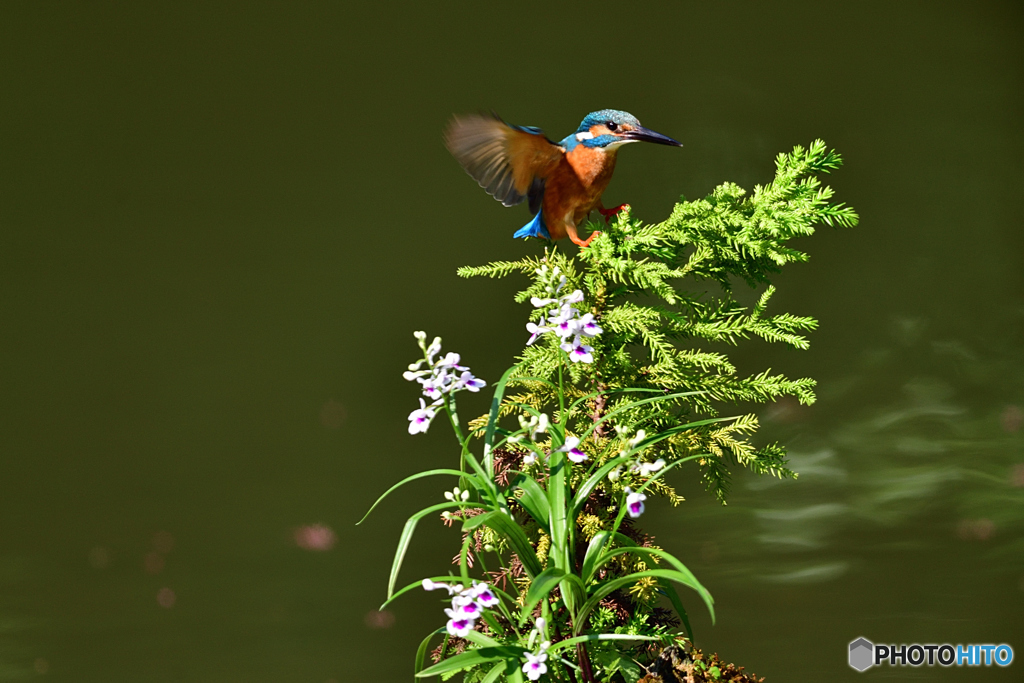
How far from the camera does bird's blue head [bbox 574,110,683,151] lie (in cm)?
135

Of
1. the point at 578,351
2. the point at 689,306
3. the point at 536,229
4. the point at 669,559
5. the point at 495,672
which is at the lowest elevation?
the point at 495,672

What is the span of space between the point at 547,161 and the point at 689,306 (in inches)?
12.6

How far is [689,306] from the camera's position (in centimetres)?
138

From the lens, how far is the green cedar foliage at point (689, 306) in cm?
132

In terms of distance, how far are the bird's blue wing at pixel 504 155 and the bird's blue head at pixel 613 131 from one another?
0.06 meters

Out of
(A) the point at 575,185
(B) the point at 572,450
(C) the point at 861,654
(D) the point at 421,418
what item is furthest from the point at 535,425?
(C) the point at 861,654

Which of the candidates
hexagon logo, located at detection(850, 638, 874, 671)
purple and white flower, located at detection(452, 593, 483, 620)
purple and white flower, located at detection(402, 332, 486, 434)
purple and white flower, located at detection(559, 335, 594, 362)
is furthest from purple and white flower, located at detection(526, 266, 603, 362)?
hexagon logo, located at detection(850, 638, 874, 671)

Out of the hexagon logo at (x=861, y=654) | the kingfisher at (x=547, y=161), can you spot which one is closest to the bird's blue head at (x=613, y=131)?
the kingfisher at (x=547, y=161)

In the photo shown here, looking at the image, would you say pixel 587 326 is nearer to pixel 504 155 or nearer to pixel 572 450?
pixel 572 450

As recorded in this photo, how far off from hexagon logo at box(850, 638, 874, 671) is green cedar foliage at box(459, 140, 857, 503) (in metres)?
0.68

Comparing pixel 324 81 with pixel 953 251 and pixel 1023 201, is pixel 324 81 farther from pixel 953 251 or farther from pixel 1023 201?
pixel 1023 201

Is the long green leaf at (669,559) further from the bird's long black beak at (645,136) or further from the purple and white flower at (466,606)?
the bird's long black beak at (645,136)

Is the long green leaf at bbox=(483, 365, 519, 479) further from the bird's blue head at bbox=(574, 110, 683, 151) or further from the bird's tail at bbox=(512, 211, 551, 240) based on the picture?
the bird's blue head at bbox=(574, 110, 683, 151)

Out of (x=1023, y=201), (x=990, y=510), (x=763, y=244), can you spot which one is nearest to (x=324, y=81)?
(x=763, y=244)
